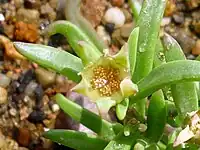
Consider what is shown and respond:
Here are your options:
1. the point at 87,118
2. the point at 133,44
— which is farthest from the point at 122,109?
the point at 87,118

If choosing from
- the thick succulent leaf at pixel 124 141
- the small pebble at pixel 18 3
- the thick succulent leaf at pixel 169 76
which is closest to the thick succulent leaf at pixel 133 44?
the thick succulent leaf at pixel 169 76

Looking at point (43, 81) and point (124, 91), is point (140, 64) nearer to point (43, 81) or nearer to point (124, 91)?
point (124, 91)

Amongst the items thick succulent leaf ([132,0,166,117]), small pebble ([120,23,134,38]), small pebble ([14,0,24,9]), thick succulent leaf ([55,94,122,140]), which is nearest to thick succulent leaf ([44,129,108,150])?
thick succulent leaf ([55,94,122,140])

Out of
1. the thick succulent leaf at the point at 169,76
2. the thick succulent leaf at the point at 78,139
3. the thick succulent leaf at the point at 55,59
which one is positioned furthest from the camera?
the thick succulent leaf at the point at 78,139

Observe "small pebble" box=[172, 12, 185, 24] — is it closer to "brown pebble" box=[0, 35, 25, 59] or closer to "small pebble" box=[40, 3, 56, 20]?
"small pebble" box=[40, 3, 56, 20]

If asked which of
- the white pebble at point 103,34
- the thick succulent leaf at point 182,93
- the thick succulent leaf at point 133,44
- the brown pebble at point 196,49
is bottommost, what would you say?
the brown pebble at point 196,49

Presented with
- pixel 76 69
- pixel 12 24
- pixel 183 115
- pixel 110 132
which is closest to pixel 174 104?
pixel 183 115

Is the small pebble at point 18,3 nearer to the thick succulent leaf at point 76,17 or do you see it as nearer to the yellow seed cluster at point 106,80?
the thick succulent leaf at point 76,17
